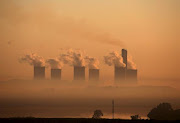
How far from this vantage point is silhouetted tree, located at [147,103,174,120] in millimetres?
86500

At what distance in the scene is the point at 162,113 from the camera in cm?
9206

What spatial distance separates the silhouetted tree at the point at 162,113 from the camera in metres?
86.5
